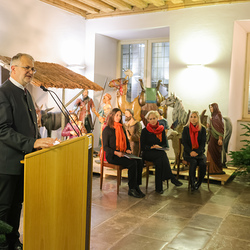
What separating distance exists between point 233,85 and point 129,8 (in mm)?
2952

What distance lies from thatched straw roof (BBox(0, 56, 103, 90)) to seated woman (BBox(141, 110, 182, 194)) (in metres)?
1.43

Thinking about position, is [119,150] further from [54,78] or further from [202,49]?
[202,49]

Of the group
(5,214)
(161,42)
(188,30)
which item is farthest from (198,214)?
(161,42)

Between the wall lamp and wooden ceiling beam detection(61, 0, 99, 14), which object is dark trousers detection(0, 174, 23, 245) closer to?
the wall lamp

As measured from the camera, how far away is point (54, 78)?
18.9 ft

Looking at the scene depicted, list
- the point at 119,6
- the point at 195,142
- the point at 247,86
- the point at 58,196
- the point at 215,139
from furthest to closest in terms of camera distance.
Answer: the point at 247,86
the point at 119,6
the point at 215,139
the point at 195,142
the point at 58,196

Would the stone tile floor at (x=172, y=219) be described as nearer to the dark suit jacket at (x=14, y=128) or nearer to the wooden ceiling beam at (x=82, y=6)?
the dark suit jacket at (x=14, y=128)

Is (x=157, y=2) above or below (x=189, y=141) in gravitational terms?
above

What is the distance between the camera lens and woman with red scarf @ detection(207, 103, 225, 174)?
6332mm

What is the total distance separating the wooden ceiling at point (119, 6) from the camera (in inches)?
294

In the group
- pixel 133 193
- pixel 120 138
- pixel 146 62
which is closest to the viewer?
pixel 133 193

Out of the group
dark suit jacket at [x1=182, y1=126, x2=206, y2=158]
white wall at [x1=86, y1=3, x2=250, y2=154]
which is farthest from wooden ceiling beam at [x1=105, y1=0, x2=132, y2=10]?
dark suit jacket at [x1=182, y1=126, x2=206, y2=158]

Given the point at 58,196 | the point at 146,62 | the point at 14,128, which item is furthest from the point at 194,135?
the point at 58,196

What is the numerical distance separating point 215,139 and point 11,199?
4.54 m
